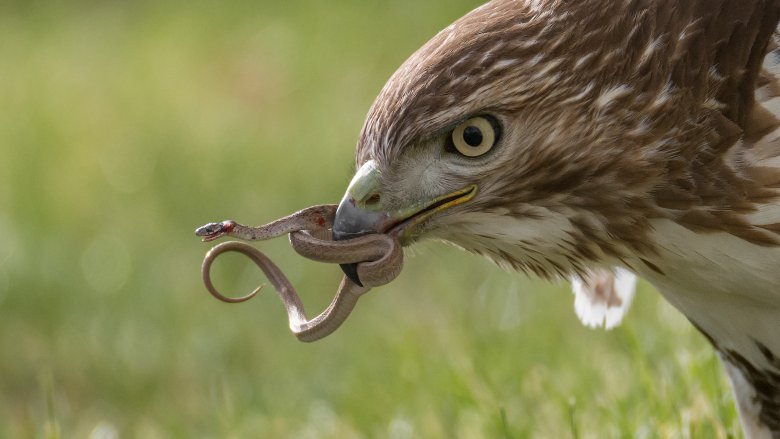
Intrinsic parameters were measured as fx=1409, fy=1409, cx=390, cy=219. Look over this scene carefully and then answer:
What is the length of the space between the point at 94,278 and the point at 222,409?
8.31ft

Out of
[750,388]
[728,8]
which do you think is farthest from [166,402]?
[728,8]

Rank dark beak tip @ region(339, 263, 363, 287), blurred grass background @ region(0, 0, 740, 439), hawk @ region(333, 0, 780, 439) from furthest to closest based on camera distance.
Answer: blurred grass background @ region(0, 0, 740, 439) → dark beak tip @ region(339, 263, 363, 287) → hawk @ region(333, 0, 780, 439)

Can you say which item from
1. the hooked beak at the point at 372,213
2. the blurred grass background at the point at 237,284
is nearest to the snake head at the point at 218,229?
the hooked beak at the point at 372,213

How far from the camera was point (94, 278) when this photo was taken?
618cm

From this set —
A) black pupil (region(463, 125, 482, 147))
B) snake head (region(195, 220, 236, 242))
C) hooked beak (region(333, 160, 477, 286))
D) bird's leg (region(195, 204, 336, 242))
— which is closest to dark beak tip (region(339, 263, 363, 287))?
hooked beak (region(333, 160, 477, 286))

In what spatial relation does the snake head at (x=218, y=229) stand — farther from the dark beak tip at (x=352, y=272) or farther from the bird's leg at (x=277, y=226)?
the dark beak tip at (x=352, y=272)

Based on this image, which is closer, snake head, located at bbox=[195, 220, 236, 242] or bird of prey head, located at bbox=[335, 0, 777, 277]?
bird of prey head, located at bbox=[335, 0, 777, 277]

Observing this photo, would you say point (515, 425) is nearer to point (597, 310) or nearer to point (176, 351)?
point (597, 310)

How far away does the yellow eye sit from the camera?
2.67 m

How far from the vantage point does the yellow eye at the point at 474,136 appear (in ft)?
8.76

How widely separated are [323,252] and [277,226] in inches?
5.5

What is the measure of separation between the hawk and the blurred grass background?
253mm

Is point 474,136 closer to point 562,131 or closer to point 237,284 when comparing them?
point 562,131

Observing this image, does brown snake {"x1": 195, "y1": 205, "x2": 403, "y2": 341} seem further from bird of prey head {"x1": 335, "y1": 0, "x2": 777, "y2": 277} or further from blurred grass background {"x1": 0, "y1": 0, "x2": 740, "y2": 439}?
blurred grass background {"x1": 0, "y1": 0, "x2": 740, "y2": 439}
